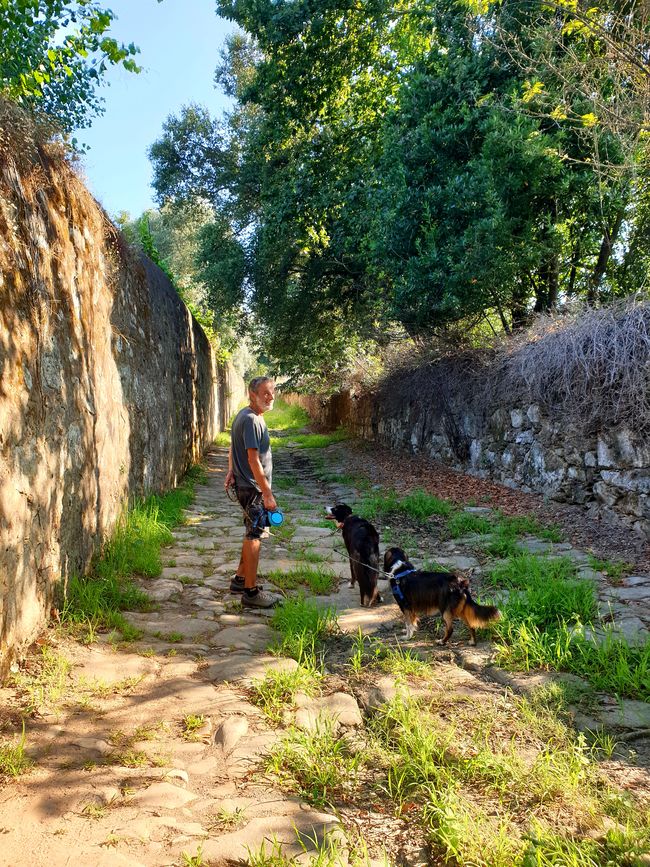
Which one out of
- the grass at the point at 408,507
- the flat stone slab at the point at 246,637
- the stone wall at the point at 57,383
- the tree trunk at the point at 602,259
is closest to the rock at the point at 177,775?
the stone wall at the point at 57,383

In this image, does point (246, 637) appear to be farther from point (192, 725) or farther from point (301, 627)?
point (192, 725)

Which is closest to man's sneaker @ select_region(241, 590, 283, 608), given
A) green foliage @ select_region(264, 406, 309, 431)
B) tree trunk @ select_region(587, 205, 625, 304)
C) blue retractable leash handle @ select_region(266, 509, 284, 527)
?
blue retractable leash handle @ select_region(266, 509, 284, 527)

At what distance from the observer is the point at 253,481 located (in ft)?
14.7

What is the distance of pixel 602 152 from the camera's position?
8.21 metres

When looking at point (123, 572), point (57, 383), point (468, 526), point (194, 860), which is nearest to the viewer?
point (194, 860)

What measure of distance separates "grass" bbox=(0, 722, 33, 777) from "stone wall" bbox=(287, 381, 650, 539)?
566 centimetres

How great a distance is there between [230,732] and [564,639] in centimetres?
217

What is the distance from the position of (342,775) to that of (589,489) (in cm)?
532

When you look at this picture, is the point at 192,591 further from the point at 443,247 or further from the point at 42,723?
the point at 443,247

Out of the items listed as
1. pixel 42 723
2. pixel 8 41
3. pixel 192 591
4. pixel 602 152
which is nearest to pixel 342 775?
pixel 42 723

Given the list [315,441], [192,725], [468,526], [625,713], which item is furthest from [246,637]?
[315,441]

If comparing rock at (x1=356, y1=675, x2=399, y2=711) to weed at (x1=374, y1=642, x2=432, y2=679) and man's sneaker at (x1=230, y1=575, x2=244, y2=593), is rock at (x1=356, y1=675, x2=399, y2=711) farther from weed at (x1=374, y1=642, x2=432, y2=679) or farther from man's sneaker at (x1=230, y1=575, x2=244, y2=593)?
man's sneaker at (x1=230, y1=575, x2=244, y2=593)

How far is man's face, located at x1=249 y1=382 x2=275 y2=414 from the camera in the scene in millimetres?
4473

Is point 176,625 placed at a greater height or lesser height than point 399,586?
lesser
